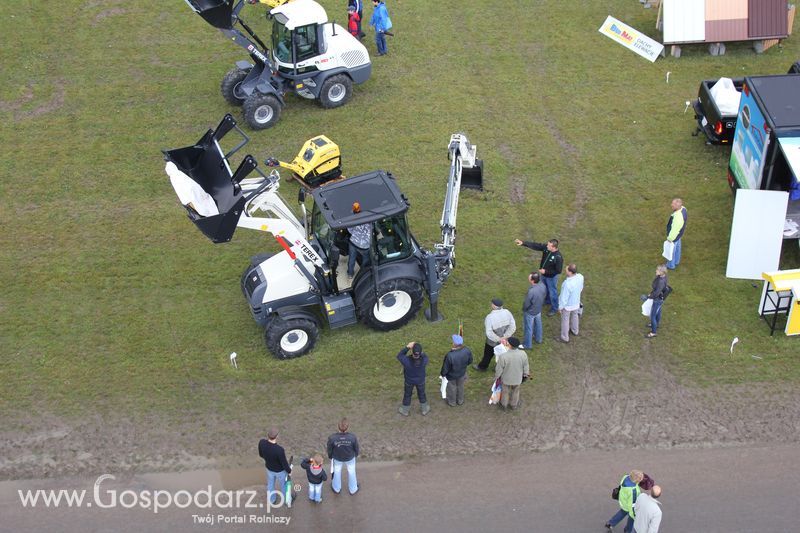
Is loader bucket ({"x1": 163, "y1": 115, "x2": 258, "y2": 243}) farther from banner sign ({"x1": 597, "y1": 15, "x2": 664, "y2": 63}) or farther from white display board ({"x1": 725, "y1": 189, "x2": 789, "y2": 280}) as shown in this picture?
banner sign ({"x1": 597, "y1": 15, "x2": 664, "y2": 63})

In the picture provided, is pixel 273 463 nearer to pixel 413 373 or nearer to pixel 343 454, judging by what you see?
pixel 343 454

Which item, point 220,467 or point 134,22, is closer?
point 220,467

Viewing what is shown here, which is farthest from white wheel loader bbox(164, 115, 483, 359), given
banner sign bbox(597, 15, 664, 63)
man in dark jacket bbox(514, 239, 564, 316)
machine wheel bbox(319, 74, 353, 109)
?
banner sign bbox(597, 15, 664, 63)

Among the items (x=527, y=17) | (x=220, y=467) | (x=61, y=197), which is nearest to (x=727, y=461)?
(x=220, y=467)

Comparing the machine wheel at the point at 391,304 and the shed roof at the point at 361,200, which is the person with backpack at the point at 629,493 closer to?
the machine wheel at the point at 391,304

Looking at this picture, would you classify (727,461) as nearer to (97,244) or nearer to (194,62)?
(97,244)

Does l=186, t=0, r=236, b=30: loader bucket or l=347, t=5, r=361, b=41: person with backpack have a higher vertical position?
l=347, t=5, r=361, b=41: person with backpack
